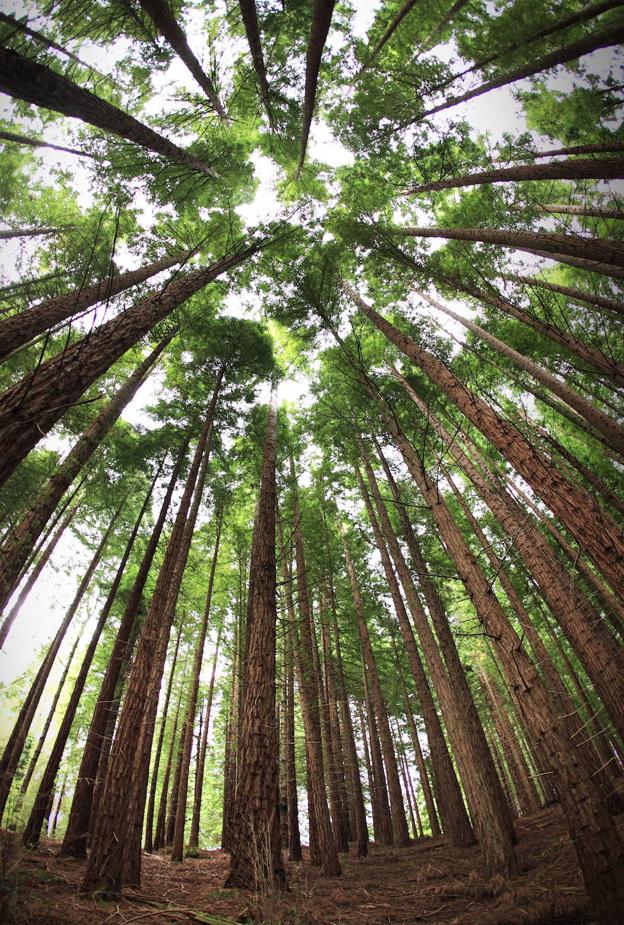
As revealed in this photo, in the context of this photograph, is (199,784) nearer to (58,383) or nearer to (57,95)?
(58,383)

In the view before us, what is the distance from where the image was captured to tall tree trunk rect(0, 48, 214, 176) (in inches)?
128

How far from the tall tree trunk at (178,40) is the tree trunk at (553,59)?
401 centimetres

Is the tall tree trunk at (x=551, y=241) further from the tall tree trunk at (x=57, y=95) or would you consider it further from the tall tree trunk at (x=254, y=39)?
the tall tree trunk at (x=57, y=95)

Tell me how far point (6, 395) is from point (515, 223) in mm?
10980

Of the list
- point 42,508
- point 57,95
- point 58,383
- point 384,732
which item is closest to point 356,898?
point 384,732

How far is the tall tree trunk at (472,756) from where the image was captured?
15.1 ft

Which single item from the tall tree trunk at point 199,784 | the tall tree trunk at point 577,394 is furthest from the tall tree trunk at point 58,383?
the tall tree trunk at point 199,784

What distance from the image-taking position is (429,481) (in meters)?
4.67

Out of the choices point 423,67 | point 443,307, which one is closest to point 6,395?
point 423,67

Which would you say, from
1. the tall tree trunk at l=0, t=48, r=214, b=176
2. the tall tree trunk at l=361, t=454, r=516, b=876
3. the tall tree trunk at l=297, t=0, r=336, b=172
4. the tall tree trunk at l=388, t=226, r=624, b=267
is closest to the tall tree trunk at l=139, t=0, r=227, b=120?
the tall tree trunk at l=0, t=48, r=214, b=176

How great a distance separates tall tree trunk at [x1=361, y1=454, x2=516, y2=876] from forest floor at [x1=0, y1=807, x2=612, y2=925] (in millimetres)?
291

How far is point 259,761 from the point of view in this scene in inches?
175

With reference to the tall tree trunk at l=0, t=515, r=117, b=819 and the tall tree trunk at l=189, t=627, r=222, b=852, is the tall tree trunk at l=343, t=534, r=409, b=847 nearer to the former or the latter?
the tall tree trunk at l=189, t=627, r=222, b=852

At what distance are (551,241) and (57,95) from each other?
23.1 ft
